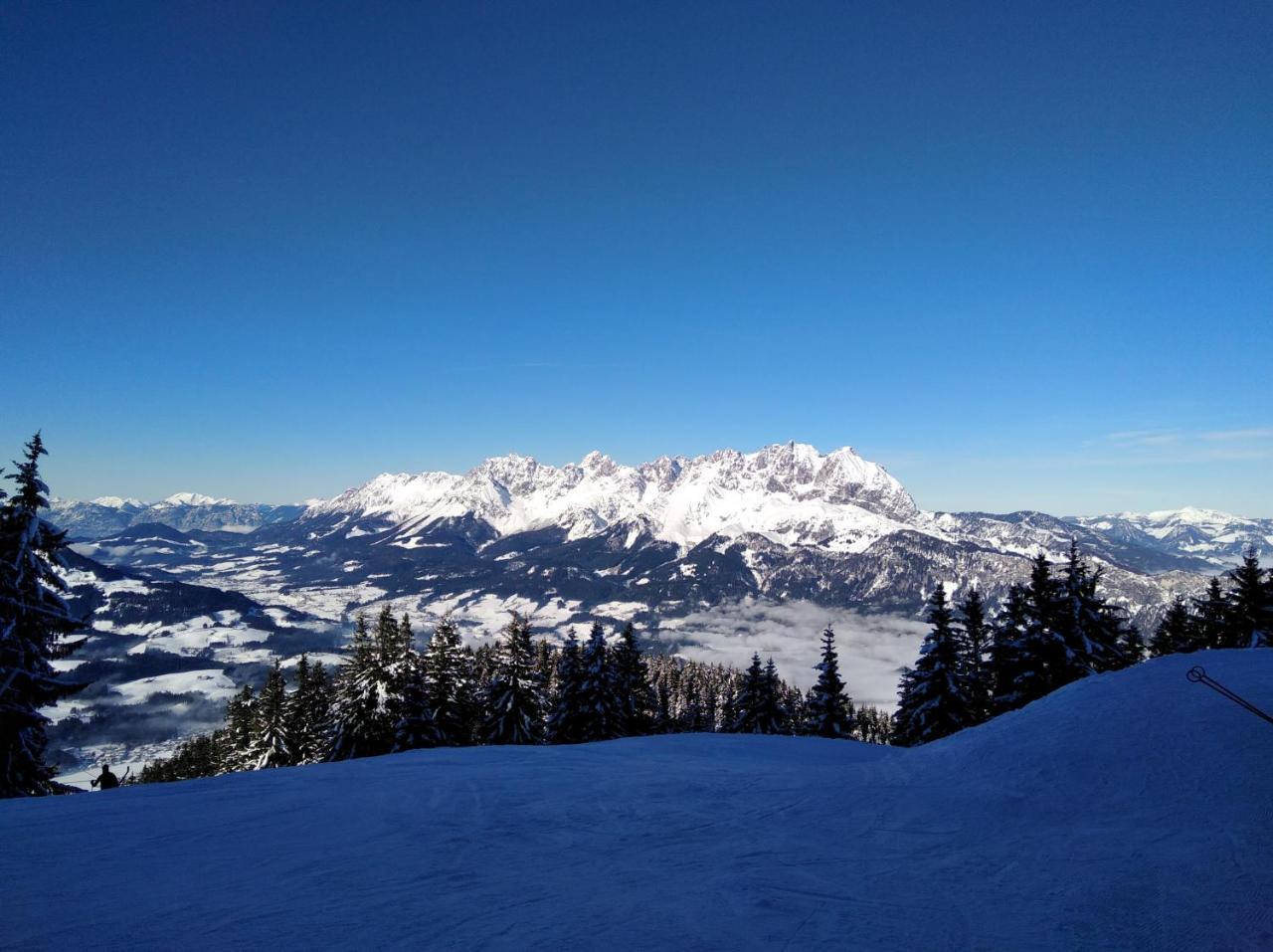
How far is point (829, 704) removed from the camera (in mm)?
38000

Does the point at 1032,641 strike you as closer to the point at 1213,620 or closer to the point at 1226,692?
the point at 1213,620

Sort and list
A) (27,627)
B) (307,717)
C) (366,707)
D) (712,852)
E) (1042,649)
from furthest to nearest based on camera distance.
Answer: (307,717), (366,707), (1042,649), (27,627), (712,852)

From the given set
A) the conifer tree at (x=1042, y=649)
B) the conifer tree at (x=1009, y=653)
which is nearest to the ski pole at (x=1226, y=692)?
the conifer tree at (x=1042, y=649)

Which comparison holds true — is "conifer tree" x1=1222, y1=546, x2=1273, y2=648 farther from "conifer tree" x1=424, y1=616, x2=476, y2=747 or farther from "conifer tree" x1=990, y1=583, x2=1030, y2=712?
"conifer tree" x1=424, y1=616, x2=476, y2=747

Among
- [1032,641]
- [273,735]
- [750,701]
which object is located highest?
[1032,641]

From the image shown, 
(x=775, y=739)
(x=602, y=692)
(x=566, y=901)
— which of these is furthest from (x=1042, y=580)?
(x=566, y=901)

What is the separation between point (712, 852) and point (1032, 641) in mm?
28401

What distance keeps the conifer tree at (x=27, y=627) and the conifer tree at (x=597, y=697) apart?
23.2m

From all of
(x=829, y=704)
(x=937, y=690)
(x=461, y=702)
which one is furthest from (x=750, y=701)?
(x=461, y=702)

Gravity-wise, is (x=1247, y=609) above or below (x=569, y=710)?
above

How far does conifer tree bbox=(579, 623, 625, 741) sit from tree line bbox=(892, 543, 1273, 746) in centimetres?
1630

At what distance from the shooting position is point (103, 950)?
540 cm

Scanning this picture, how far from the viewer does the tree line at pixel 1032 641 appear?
29281 millimetres

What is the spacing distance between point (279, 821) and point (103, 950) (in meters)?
4.28
